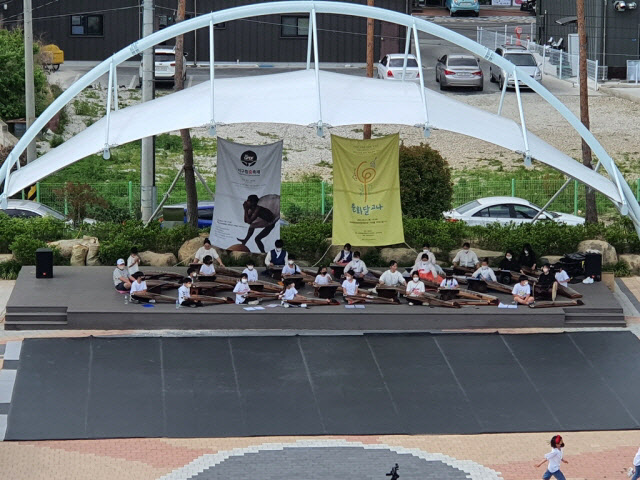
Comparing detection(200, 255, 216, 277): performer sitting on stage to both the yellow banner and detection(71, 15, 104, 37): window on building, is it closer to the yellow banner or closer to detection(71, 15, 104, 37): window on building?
the yellow banner

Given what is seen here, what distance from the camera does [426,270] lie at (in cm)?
3080

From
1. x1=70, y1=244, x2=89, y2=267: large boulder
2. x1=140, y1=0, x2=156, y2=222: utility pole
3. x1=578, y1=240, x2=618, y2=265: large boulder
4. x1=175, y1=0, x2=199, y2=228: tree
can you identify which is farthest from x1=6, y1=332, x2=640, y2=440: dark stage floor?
x1=140, y1=0, x2=156, y2=222: utility pole

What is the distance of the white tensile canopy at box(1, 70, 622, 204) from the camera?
2758 cm

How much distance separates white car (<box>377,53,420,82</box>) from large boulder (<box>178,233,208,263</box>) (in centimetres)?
2233

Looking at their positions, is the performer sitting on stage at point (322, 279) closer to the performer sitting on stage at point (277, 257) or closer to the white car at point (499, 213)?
the performer sitting on stage at point (277, 257)

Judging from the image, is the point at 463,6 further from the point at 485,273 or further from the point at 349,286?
the point at 349,286

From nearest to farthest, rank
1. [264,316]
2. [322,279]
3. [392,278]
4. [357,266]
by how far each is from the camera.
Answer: [264,316], [322,279], [392,278], [357,266]

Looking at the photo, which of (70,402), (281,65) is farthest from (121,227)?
(281,65)

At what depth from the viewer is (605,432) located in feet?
77.1

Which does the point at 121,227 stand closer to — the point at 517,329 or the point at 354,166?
the point at 354,166

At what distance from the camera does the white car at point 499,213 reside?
3647 centimetres

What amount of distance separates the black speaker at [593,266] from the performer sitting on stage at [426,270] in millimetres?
3817

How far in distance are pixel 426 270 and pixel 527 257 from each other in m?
2.92

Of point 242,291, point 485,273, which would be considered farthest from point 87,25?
point 485,273
